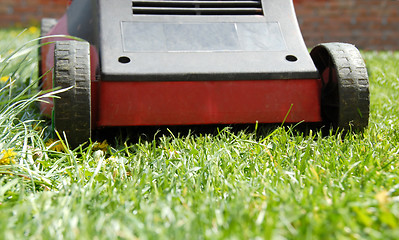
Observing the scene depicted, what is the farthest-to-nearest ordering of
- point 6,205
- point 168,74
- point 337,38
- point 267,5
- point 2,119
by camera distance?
point 337,38
point 267,5
point 168,74
point 2,119
point 6,205

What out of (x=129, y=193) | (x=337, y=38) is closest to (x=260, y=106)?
(x=129, y=193)

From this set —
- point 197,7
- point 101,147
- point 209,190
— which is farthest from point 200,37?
point 209,190

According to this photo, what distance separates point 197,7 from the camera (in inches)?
83.1

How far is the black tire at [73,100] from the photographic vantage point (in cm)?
166

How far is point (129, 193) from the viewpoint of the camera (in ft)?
4.01

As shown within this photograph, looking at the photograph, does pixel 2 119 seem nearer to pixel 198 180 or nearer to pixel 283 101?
pixel 198 180

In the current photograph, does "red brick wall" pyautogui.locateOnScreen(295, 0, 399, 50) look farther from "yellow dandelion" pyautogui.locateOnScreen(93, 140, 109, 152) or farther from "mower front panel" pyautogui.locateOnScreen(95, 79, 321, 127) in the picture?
"yellow dandelion" pyautogui.locateOnScreen(93, 140, 109, 152)

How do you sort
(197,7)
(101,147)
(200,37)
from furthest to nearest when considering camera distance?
(197,7) < (200,37) < (101,147)

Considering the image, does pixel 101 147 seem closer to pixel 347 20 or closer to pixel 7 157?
pixel 7 157

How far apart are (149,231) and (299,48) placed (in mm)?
1245

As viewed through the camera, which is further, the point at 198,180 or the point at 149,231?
the point at 198,180

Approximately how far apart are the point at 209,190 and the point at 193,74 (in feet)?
2.02

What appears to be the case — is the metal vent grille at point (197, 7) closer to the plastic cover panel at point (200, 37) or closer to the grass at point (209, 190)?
the plastic cover panel at point (200, 37)

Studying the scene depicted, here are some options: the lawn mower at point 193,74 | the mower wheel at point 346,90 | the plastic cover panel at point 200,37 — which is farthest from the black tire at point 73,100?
the mower wheel at point 346,90
